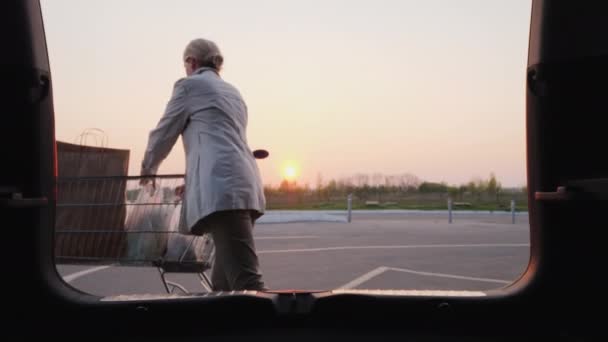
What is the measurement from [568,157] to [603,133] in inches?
6.4

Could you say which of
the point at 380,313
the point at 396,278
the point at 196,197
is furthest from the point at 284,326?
the point at 396,278

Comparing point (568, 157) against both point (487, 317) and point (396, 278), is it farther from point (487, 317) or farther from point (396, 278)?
point (396, 278)

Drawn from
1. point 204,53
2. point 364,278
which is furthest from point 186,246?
point 364,278

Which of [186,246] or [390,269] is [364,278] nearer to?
[390,269]

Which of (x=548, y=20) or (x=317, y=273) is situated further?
(x=317, y=273)

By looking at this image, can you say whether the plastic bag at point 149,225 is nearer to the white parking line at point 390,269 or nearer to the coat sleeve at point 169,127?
the coat sleeve at point 169,127

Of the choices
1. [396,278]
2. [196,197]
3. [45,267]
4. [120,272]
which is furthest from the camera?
[120,272]

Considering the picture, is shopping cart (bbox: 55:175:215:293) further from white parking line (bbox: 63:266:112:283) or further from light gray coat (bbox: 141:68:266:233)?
white parking line (bbox: 63:266:112:283)

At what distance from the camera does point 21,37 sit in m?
2.25

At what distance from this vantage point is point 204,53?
3.23m

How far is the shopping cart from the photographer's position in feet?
11.1

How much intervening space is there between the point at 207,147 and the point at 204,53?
63cm

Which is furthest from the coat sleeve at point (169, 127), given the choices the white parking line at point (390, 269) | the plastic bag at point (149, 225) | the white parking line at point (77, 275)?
the white parking line at point (77, 275)

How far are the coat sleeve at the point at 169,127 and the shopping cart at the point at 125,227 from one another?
0.27m
